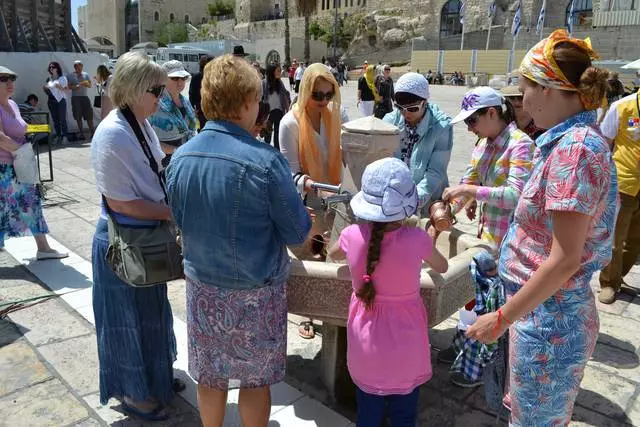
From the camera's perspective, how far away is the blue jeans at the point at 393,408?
2260mm

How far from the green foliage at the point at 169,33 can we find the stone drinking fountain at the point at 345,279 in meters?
76.9

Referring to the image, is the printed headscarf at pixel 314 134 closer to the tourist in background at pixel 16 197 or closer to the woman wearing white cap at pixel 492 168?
the woman wearing white cap at pixel 492 168

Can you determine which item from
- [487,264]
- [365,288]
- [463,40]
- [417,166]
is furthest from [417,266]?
[463,40]

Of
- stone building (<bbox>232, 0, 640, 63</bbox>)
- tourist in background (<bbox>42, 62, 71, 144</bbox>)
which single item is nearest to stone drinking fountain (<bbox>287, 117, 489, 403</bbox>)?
tourist in background (<bbox>42, 62, 71, 144</bbox>)

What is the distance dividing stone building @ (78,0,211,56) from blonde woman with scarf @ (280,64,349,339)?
79.5m

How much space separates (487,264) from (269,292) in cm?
106

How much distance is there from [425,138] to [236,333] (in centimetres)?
177

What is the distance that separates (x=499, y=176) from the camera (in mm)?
2908

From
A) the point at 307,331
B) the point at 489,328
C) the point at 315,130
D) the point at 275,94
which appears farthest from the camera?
the point at 275,94

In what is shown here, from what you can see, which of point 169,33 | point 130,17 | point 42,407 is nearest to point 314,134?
point 42,407

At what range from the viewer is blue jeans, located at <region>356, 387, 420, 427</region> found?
2260 mm

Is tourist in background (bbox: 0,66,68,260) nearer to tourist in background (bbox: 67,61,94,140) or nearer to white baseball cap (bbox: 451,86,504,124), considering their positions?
white baseball cap (bbox: 451,86,504,124)

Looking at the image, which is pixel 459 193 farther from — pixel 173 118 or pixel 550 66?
pixel 173 118

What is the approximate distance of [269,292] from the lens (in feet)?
7.27
